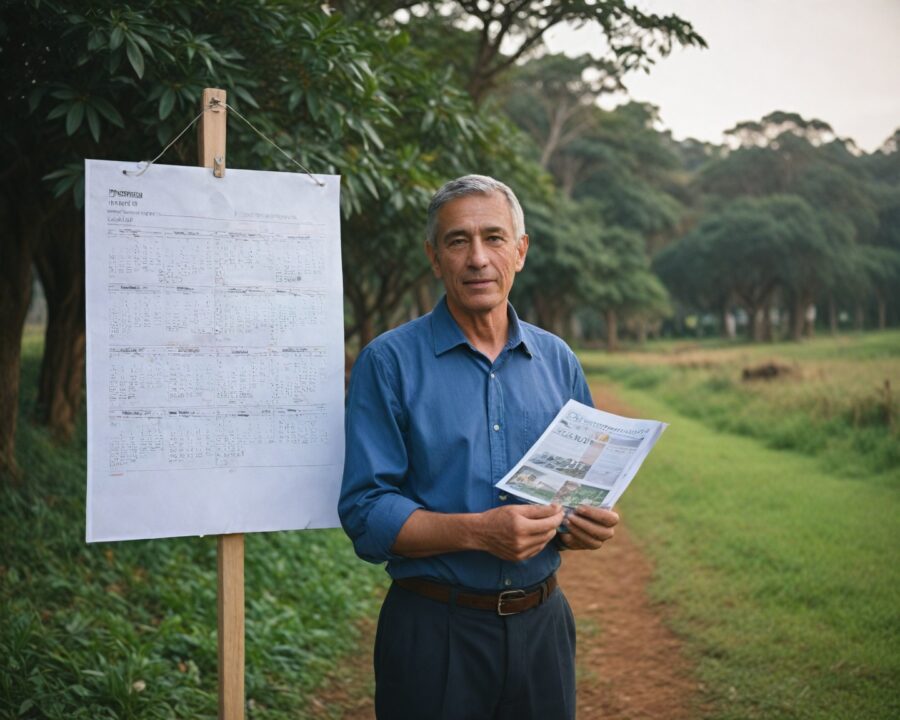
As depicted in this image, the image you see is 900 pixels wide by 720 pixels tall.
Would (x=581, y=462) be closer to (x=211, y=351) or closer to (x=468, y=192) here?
(x=468, y=192)

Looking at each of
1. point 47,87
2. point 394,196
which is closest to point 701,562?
point 394,196

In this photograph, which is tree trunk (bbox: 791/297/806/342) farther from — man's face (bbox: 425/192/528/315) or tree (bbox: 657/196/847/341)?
man's face (bbox: 425/192/528/315)

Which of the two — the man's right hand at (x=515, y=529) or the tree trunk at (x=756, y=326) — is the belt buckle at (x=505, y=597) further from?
the tree trunk at (x=756, y=326)

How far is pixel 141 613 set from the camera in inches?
171

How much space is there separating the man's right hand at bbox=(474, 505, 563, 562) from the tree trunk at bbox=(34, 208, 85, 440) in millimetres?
5926

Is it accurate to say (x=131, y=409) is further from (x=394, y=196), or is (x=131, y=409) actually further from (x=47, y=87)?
(x=394, y=196)

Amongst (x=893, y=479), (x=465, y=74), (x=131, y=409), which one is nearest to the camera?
(x=131, y=409)

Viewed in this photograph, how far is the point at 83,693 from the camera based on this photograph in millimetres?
3291

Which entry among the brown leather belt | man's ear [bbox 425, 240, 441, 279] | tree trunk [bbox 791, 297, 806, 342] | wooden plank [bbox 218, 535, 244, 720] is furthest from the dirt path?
tree trunk [bbox 791, 297, 806, 342]

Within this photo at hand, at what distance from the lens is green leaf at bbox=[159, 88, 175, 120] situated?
3.13 m

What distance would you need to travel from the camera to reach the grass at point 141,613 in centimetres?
340

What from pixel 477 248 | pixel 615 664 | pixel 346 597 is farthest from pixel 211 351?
pixel 615 664

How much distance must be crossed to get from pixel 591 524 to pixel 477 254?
0.86 m

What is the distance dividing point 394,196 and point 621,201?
29.3m
